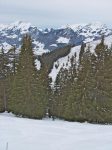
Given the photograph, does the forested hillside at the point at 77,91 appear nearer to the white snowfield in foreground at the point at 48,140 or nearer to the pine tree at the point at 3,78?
the pine tree at the point at 3,78

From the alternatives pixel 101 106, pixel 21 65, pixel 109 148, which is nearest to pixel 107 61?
pixel 101 106

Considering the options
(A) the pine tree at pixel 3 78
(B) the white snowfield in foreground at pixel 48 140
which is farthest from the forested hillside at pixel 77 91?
(B) the white snowfield in foreground at pixel 48 140

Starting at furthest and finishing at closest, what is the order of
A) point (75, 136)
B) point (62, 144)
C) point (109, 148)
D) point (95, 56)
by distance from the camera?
1. point (95, 56)
2. point (75, 136)
3. point (62, 144)
4. point (109, 148)

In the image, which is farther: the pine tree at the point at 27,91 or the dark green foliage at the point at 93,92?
the pine tree at the point at 27,91

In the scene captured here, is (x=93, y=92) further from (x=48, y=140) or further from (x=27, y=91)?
(x=48, y=140)

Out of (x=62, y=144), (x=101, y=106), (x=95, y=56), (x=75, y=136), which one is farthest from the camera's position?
(x=95, y=56)

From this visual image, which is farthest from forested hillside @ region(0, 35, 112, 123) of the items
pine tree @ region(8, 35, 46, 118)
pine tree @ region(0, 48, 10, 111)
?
pine tree @ region(0, 48, 10, 111)

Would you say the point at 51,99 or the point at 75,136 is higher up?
the point at 75,136

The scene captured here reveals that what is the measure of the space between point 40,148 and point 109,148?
109 inches

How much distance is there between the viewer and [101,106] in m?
41.6

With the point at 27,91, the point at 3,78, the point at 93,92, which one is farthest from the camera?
the point at 3,78

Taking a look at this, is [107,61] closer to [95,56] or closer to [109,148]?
[95,56]

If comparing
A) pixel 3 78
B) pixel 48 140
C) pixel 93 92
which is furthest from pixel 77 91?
pixel 48 140

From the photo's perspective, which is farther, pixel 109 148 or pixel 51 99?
pixel 51 99
